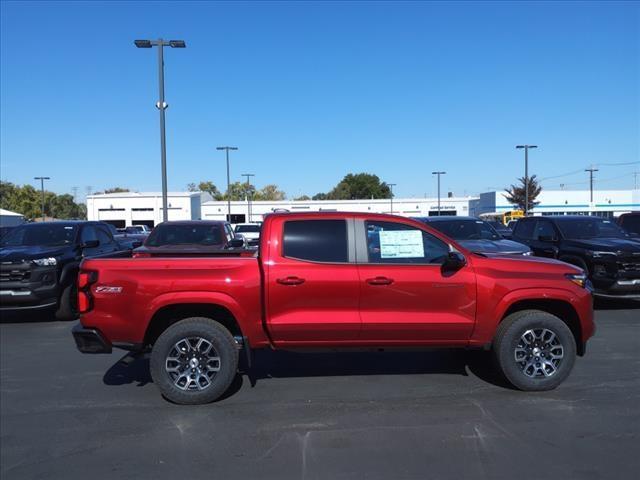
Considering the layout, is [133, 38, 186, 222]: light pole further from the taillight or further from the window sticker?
the window sticker

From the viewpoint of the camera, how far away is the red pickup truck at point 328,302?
5215 mm

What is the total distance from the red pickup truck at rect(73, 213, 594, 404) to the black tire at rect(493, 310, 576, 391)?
0.4 inches

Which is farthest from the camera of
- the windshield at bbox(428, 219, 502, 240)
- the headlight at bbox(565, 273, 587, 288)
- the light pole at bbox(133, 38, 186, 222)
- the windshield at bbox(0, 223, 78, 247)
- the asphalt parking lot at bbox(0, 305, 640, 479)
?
the light pole at bbox(133, 38, 186, 222)

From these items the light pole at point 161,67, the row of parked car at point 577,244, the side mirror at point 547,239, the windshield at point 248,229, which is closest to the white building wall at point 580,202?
the windshield at point 248,229

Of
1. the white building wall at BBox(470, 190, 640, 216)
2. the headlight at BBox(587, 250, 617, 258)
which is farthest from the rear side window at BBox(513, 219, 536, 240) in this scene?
the white building wall at BBox(470, 190, 640, 216)

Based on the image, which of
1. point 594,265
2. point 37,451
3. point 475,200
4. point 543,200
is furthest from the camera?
point 475,200

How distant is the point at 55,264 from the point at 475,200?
75840 mm

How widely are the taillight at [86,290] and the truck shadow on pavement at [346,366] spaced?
1.22 m

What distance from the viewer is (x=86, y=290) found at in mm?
5270

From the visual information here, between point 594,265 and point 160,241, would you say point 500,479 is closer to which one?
point 594,265

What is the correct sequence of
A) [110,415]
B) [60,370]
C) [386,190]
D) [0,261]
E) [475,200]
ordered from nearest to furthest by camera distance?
[110,415]
[60,370]
[0,261]
[475,200]
[386,190]

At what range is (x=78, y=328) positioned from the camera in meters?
5.39

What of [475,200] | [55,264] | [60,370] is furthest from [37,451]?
[475,200]

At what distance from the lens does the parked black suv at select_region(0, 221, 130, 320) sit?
30.5 ft
